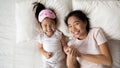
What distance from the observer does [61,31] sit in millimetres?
1623

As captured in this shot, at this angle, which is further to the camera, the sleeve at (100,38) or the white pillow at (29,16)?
the white pillow at (29,16)

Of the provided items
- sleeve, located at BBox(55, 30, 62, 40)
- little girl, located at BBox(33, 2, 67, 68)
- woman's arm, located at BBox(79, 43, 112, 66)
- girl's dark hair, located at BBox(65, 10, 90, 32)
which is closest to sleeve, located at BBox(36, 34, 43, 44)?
little girl, located at BBox(33, 2, 67, 68)

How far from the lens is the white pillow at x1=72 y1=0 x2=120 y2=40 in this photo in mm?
1476

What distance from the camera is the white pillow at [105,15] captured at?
4.84 feet

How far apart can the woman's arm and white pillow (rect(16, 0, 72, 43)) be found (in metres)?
0.26

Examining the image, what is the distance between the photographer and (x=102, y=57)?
1439mm

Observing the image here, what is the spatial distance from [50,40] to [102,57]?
0.40 m

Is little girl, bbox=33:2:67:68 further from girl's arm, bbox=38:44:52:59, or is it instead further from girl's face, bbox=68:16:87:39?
girl's face, bbox=68:16:87:39

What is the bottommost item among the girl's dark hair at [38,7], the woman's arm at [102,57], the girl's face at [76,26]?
the woman's arm at [102,57]

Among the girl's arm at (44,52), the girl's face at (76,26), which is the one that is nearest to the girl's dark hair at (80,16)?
the girl's face at (76,26)

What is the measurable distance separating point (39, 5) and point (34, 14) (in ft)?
0.25

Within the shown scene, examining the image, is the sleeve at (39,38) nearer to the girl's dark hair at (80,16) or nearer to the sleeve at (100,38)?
the girl's dark hair at (80,16)

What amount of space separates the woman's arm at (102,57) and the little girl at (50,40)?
0.20 m

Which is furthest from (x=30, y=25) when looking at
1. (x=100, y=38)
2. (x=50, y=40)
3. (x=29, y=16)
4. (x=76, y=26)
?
(x=100, y=38)
